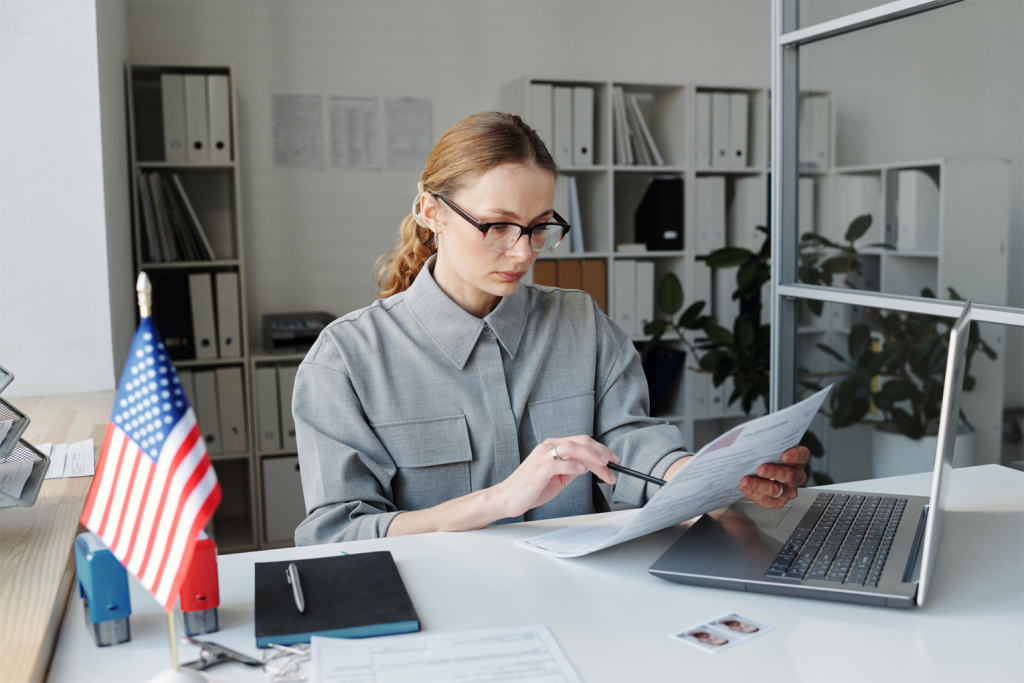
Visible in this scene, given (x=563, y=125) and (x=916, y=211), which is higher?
(x=563, y=125)

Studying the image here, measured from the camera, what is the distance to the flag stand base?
0.68 meters

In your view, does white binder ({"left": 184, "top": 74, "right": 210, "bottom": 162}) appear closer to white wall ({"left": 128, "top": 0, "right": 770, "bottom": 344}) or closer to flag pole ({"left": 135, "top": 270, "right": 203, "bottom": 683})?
white wall ({"left": 128, "top": 0, "right": 770, "bottom": 344})

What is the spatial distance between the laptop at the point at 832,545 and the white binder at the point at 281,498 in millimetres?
2306

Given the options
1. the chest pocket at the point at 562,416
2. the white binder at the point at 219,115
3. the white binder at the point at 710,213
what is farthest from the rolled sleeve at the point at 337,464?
the white binder at the point at 710,213

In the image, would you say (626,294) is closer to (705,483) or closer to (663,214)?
(663,214)

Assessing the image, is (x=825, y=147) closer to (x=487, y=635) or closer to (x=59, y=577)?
(x=487, y=635)

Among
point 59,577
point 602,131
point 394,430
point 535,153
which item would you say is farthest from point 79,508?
point 602,131

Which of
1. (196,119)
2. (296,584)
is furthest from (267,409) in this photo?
(296,584)

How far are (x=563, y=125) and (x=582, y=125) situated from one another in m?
0.08

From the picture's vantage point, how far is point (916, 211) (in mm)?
1885

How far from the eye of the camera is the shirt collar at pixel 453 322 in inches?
56.4

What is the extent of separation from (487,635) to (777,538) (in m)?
0.42

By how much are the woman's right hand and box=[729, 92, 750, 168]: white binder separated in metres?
2.80

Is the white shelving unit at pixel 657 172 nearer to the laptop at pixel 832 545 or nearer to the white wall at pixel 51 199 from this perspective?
the white wall at pixel 51 199
